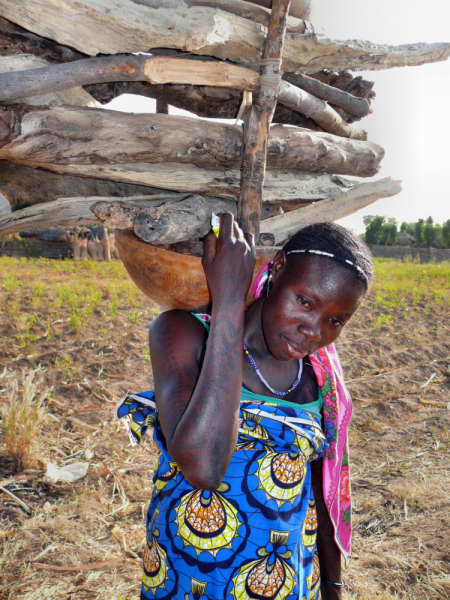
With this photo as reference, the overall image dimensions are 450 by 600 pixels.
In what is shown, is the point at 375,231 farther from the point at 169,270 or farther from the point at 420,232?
the point at 169,270

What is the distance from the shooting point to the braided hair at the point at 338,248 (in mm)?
1326

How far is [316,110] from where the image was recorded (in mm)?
2043

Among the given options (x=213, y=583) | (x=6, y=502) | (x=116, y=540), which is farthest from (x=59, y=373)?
(x=213, y=583)

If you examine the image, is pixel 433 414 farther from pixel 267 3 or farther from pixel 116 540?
pixel 267 3

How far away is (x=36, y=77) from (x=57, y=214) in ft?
1.54

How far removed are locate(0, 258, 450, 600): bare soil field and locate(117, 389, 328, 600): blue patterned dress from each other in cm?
136

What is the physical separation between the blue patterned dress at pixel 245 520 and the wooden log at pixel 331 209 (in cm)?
81

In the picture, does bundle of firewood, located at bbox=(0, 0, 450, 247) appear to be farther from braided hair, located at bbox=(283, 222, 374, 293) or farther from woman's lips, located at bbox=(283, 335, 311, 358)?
woman's lips, located at bbox=(283, 335, 311, 358)

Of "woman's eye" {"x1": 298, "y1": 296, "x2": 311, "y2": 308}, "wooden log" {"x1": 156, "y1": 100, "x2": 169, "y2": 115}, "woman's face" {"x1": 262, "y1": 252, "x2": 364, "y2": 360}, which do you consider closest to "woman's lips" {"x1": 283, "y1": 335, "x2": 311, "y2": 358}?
"woman's face" {"x1": 262, "y1": 252, "x2": 364, "y2": 360}

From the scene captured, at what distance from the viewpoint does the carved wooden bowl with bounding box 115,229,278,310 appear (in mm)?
1375

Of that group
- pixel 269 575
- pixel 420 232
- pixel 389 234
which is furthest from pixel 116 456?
pixel 420 232

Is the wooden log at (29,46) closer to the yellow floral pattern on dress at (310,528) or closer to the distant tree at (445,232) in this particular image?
the yellow floral pattern on dress at (310,528)

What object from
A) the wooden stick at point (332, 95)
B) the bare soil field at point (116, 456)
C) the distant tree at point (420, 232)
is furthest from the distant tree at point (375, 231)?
the wooden stick at point (332, 95)

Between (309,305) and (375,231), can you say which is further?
(375,231)
